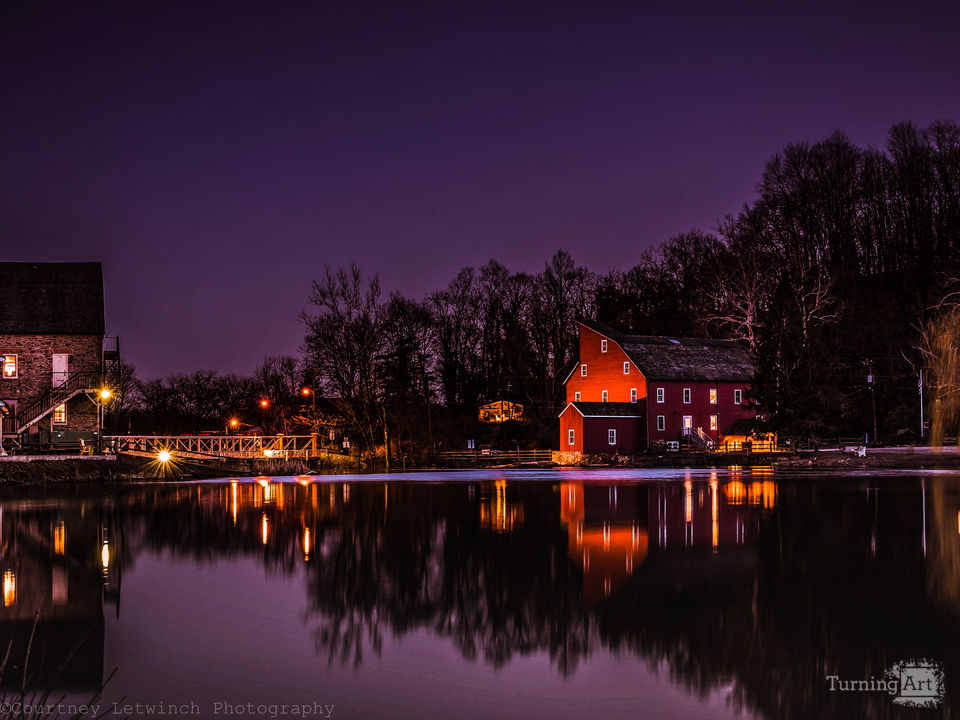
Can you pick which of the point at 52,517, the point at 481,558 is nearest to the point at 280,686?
the point at 481,558

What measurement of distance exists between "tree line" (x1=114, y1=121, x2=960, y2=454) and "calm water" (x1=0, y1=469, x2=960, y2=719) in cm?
3873

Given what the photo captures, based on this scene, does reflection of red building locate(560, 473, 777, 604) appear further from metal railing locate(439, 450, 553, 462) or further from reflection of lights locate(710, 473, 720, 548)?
metal railing locate(439, 450, 553, 462)

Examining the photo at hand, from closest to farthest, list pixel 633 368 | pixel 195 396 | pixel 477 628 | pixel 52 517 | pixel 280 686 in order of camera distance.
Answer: pixel 280 686 < pixel 477 628 < pixel 52 517 < pixel 633 368 < pixel 195 396

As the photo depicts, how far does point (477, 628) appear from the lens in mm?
11469

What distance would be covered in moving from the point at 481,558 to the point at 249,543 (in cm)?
526

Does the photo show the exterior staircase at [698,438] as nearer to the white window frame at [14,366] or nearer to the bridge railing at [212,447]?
the bridge railing at [212,447]

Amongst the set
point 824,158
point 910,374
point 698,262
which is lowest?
point 910,374

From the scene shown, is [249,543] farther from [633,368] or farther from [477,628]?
[633,368]

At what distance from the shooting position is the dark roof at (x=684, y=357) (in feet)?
235

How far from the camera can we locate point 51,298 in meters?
52.5

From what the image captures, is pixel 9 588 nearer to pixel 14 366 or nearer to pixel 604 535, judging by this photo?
pixel 604 535

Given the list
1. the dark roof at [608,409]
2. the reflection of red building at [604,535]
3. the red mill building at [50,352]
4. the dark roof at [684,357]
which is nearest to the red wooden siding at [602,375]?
the dark roof at [684,357]

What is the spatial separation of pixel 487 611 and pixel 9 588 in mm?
6874

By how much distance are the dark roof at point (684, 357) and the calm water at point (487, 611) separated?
4636 centimetres
